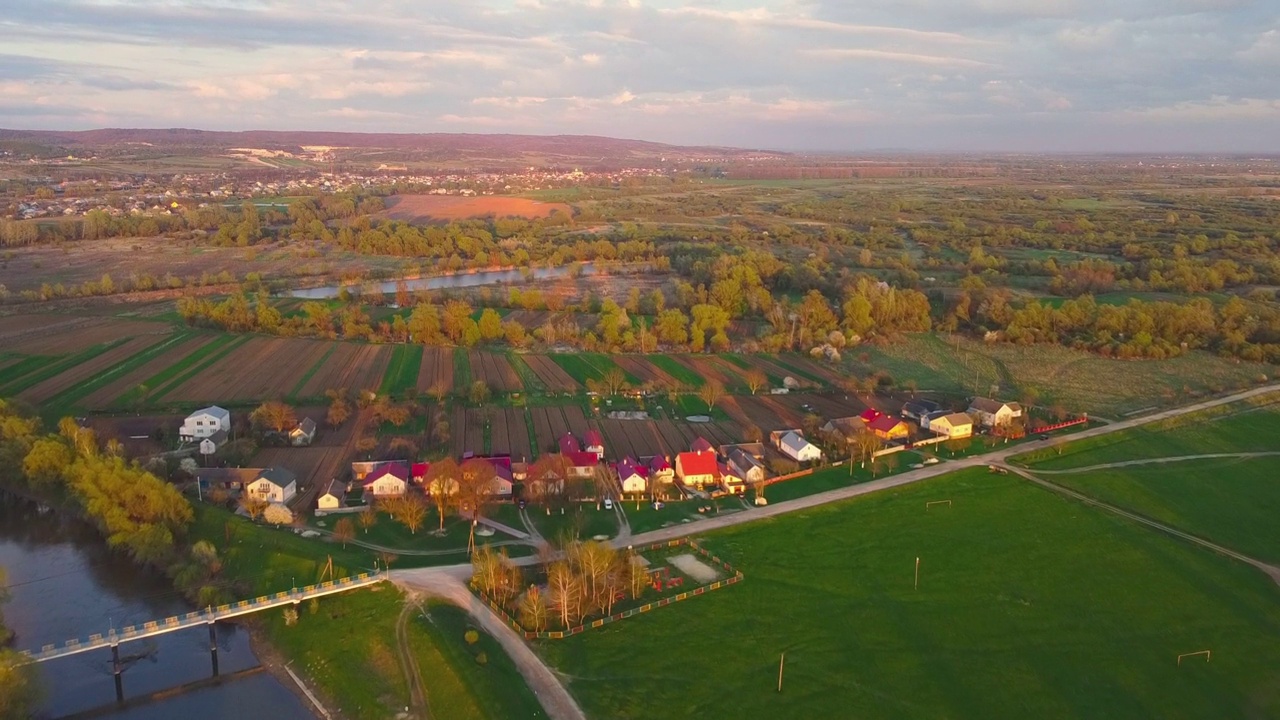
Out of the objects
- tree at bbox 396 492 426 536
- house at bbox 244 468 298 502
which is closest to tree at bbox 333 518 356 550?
tree at bbox 396 492 426 536

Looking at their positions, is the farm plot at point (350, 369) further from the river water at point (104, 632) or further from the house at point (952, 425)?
the house at point (952, 425)

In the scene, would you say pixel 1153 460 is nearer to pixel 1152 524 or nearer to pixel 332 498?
pixel 1152 524

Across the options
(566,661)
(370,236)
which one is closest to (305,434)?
(566,661)

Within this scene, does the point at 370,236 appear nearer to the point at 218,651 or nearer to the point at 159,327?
the point at 159,327

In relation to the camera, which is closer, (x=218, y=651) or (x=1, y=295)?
(x=218, y=651)

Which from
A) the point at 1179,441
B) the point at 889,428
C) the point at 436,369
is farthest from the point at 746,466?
the point at 436,369

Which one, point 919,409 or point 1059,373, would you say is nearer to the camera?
point 919,409

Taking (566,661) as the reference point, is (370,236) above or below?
above

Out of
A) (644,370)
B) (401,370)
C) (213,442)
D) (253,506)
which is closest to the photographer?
(253,506)

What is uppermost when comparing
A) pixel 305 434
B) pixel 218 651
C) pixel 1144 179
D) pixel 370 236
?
pixel 1144 179
